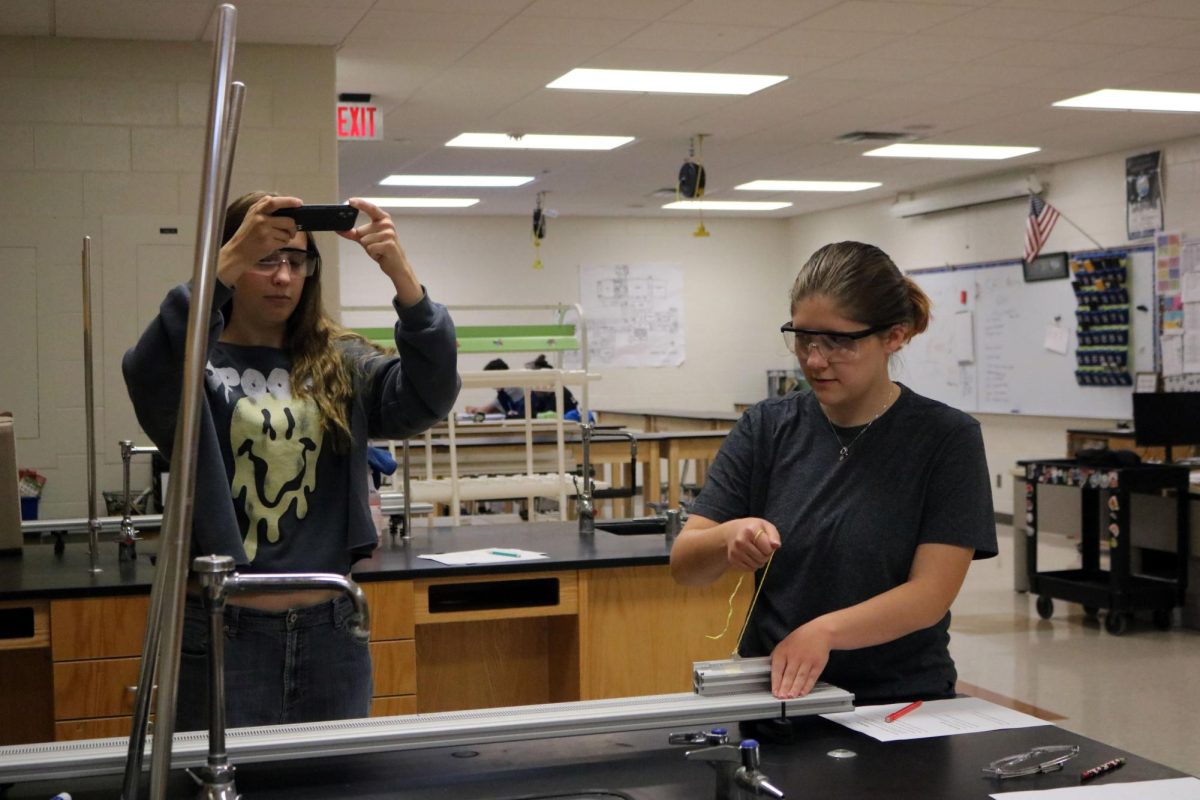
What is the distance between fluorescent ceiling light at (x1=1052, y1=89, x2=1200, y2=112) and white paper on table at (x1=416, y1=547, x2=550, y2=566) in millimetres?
4817

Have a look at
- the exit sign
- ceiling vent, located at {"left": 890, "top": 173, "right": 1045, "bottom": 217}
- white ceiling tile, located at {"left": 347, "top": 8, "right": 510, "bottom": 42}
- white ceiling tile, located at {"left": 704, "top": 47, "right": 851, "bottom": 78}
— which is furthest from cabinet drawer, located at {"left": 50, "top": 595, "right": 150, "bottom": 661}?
ceiling vent, located at {"left": 890, "top": 173, "right": 1045, "bottom": 217}

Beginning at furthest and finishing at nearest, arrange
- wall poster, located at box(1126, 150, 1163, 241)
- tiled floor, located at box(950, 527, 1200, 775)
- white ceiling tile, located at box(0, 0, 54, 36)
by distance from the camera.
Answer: wall poster, located at box(1126, 150, 1163, 241) → white ceiling tile, located at box(0, 0, 54, 36) → tiled floor, located at box(950, 527, 1200, 775)

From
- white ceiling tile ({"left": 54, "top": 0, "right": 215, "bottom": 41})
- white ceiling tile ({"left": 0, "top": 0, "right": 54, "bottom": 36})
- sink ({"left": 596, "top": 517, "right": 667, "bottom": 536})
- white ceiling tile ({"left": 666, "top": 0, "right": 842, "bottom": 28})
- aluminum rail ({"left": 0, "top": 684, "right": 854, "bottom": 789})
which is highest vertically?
white ceiling tile ({"left": 666, "top": 0, "right": 842, "bottom": 28})

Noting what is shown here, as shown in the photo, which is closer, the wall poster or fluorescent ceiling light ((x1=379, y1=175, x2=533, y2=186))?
the wall poster

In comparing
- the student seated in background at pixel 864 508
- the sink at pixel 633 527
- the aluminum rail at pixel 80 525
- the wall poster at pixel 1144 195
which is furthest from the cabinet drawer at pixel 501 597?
the wall poster at pixel 1144 195

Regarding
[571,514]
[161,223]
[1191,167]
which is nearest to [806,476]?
[161,223]

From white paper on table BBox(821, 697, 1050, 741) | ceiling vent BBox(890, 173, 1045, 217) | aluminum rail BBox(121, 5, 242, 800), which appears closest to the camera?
aluminum rail BBox(121, 5, 242, 800)

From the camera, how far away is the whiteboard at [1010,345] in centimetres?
857

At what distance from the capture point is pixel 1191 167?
8.14 metres

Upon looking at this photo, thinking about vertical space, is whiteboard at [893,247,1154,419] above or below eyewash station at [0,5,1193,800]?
above

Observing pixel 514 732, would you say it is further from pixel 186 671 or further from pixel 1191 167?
pixel 1191 167

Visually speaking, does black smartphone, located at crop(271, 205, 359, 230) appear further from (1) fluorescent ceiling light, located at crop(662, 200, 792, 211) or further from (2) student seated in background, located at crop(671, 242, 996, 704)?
(1) fluorescent ceiling light, located at crop(662, 200, 792, 211)

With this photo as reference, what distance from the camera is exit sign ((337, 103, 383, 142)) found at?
673cm

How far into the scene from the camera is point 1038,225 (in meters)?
→ 9.22
